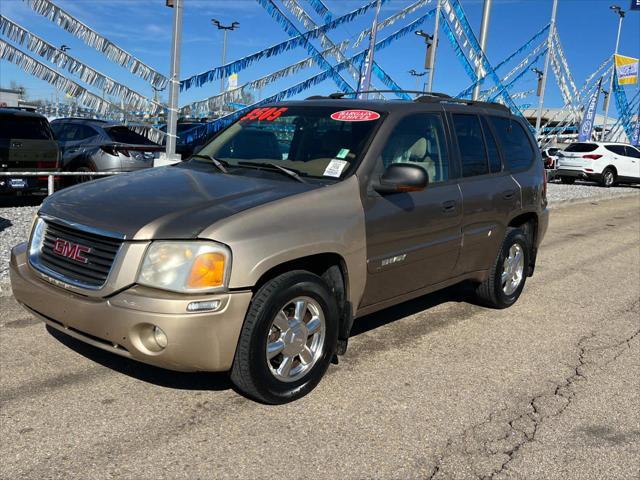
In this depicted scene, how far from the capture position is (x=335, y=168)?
13.2 feet

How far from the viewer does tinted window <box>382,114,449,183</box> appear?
428cm

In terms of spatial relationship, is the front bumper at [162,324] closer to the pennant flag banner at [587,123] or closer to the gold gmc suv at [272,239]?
the gold gmc suv at [272,239]

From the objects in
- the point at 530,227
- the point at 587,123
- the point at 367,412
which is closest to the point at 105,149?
the point at 530,227

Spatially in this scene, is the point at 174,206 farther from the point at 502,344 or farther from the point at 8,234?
the point at 8,234

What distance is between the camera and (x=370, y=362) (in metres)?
4.32

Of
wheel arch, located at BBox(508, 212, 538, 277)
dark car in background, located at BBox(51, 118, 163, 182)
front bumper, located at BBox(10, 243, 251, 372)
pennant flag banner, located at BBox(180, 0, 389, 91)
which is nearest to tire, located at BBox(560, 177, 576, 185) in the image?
pennant flag banner, located at BBox(180, 0, 389, 91)

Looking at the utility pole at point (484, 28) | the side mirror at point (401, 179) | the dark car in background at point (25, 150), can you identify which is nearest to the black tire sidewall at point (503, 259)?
the side mirror at point (401, 179)

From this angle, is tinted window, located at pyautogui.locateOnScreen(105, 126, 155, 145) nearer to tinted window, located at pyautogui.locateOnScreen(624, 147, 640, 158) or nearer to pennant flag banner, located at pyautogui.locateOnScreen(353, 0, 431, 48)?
pennant flag banner, located at pyautogui.locateOnScreen(353, 0, 431, 48)

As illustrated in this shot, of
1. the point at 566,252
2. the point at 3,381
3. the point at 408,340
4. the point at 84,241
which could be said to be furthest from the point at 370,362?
the point at 566,252

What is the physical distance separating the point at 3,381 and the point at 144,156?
25.2ft

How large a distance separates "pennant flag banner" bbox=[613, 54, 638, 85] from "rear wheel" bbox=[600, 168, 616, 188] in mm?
20236

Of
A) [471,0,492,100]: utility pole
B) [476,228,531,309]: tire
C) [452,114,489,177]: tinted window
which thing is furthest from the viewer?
[471,0,492,100]: utility pole

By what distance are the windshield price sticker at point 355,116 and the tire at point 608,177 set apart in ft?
67.3

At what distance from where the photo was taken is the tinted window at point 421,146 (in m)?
4.28
